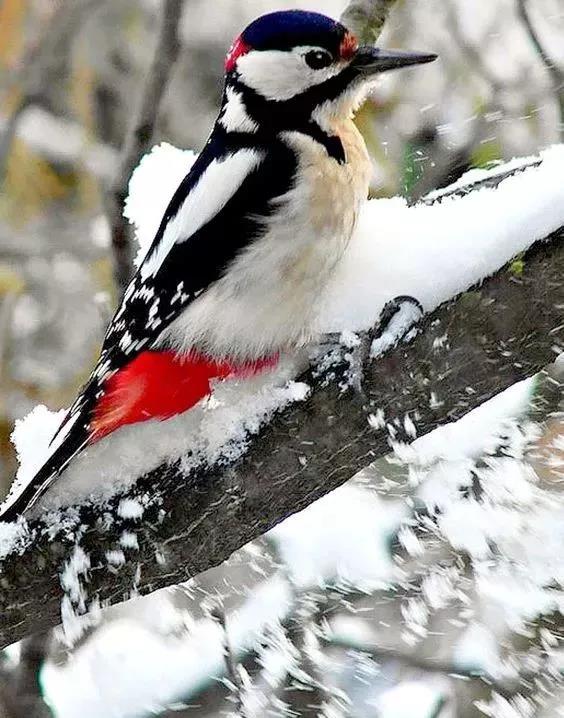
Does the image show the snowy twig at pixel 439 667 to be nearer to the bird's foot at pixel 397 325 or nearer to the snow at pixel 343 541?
the snow at pixel 343 541

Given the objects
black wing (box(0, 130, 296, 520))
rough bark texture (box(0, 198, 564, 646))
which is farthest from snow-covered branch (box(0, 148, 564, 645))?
black wing (box(0, 130, 296, 520))

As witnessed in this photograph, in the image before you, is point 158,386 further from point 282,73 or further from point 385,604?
point 385,604

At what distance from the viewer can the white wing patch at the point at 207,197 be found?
1.30 metres

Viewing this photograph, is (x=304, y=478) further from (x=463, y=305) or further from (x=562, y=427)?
(x=562, y=427)

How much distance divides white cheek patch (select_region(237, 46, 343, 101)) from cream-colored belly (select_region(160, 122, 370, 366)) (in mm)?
94

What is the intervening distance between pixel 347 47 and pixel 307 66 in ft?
0.17

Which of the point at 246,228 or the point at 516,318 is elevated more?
the point at 246,228

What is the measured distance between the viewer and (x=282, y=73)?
1363 millimetres

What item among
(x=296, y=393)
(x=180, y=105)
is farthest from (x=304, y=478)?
(x=180, y=105)

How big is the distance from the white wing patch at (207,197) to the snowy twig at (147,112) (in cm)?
30

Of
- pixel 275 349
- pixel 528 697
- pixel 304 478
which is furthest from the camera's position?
pixel 528 697

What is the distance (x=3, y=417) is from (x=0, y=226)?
959 millimetres

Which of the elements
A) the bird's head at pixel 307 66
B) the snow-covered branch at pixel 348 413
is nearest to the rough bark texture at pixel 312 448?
the snow-covered branch at pixel 348 413

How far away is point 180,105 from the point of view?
396cm
